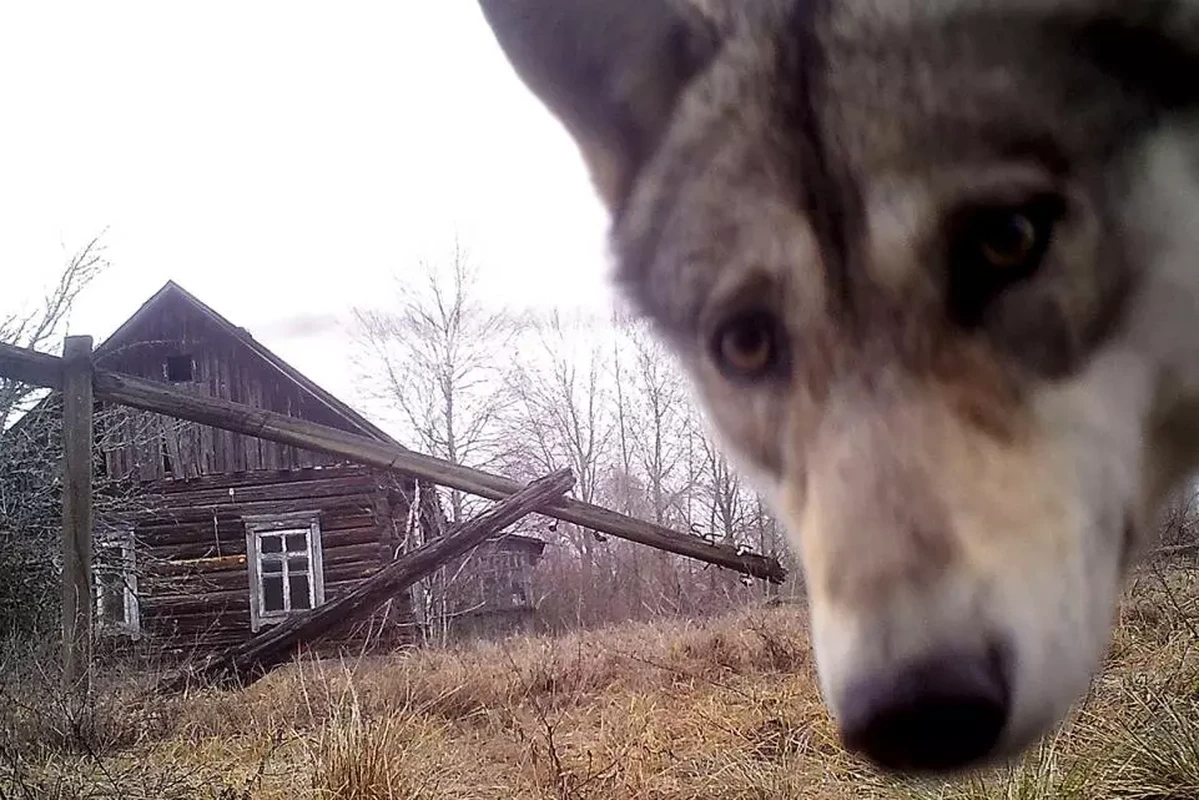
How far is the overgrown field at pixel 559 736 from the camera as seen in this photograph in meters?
3.68

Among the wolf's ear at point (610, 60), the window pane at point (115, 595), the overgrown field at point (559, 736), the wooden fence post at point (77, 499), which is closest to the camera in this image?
the wolf's ear at point (610, 60)

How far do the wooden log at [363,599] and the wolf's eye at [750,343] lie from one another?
19.5 feet

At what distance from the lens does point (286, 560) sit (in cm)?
1814

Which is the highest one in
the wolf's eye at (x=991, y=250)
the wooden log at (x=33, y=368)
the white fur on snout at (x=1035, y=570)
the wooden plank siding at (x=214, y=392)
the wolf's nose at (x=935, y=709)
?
the wooden plank siding at (x=214, y=392)

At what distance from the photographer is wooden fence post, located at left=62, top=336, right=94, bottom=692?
5.38m

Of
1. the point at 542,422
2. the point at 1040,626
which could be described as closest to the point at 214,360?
the point at 542,422

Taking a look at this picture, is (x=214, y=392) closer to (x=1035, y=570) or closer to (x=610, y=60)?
(x=610, y=60)

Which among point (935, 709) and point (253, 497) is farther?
point (253, 497)

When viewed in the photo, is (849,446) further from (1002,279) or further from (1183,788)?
(1183,788)

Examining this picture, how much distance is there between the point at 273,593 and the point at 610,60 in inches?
704

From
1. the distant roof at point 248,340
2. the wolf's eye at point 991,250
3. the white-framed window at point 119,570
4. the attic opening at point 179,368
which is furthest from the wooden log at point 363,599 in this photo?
the attic opening at point 179,368

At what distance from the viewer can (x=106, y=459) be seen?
1570cm

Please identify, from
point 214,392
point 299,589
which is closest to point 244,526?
point 299,589

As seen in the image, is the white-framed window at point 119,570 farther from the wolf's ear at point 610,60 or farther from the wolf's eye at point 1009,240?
the wolf's eye at point 1009,240
